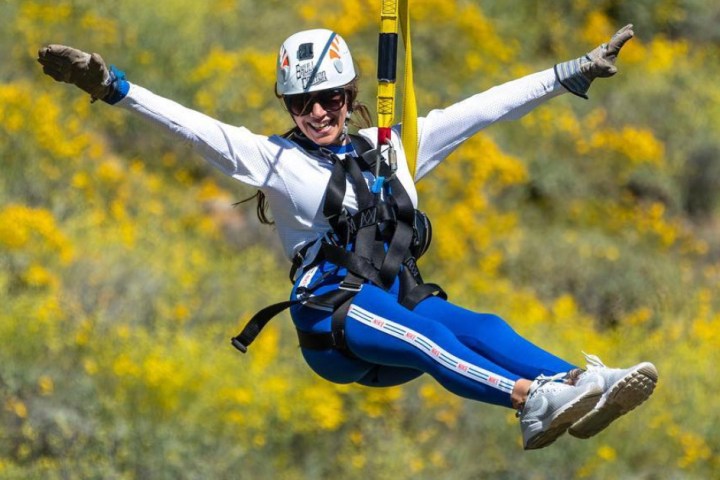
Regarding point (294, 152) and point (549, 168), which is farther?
point (549, 168)

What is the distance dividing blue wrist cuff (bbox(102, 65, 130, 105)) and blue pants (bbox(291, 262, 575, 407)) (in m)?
1.09

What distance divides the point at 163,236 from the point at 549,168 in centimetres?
446

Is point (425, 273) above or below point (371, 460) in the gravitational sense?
above

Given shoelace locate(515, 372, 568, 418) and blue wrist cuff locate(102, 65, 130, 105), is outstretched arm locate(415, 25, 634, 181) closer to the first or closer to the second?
shoelace locate(515, 372, 568, 418)

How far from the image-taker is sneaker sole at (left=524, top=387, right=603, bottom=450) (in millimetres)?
6242

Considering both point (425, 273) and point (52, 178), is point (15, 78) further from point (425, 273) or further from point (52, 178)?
point (425, 273)

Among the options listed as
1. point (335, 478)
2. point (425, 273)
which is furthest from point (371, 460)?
point (425, 273)

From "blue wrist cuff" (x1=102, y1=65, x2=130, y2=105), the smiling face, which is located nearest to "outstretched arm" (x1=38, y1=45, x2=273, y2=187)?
"blue wrist cuff" (x1=102, y1=65, x2=130, y2=105)

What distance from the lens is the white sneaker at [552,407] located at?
6252 mm

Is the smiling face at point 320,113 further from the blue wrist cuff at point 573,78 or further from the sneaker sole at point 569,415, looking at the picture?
the sneaker sole at point 569,415

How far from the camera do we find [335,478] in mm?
12000

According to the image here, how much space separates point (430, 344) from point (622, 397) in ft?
2.52

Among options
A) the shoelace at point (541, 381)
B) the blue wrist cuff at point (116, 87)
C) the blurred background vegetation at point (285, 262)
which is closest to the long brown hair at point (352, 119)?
the blue wrist cuff at point (116, 87)

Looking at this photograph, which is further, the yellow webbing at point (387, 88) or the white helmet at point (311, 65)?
the white helmet at point (311, 65)
